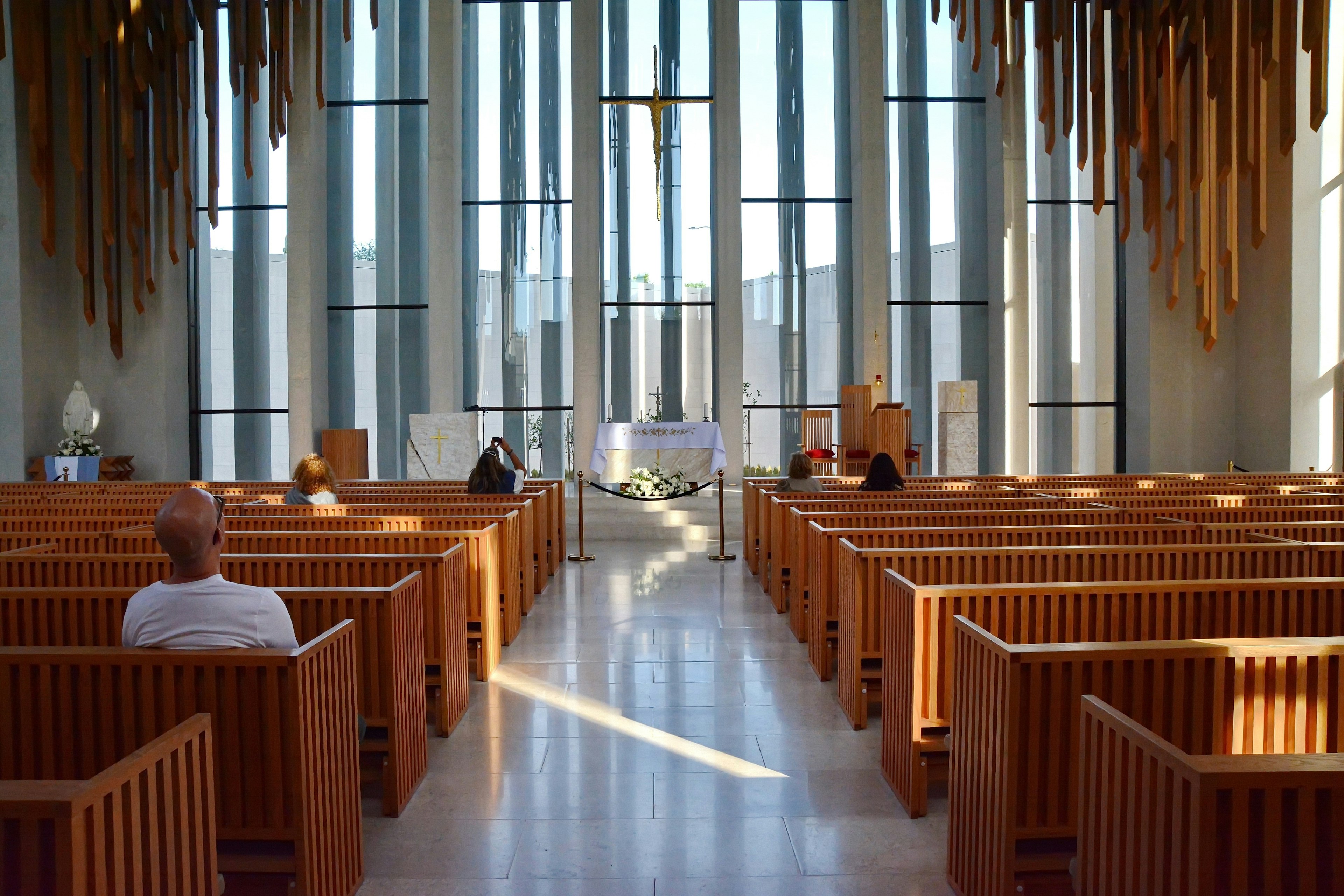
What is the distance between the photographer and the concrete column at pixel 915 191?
563 inches

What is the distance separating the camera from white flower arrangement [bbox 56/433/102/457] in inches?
481

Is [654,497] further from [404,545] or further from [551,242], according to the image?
[551,242]

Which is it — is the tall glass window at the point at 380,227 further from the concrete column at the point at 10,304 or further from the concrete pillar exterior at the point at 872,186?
the concrete pillar exterior at the point at 872,186

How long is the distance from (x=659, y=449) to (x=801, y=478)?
3.07 m

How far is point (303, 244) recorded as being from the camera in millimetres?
13375

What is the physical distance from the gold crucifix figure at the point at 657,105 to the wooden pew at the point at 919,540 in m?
9.16

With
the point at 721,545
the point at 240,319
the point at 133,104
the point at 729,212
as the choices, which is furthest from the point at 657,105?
the point at 721,545

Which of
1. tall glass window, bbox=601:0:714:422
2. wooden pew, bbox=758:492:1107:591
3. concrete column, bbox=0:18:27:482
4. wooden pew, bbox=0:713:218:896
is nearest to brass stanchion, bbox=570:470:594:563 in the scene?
wooden pew, bbox=758:492:1107:591

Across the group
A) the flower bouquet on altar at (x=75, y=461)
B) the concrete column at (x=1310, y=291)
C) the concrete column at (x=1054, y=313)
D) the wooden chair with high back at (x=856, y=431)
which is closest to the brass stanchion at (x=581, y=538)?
the wooden chair with high back at (x=856, y=431)

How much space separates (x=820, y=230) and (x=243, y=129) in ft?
25.6

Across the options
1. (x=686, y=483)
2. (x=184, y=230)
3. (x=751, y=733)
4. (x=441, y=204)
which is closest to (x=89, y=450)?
(x=184, y=230)

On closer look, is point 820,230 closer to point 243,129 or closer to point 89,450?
point 243,129

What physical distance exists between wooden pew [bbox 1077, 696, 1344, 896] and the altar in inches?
325

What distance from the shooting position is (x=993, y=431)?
562 inches
